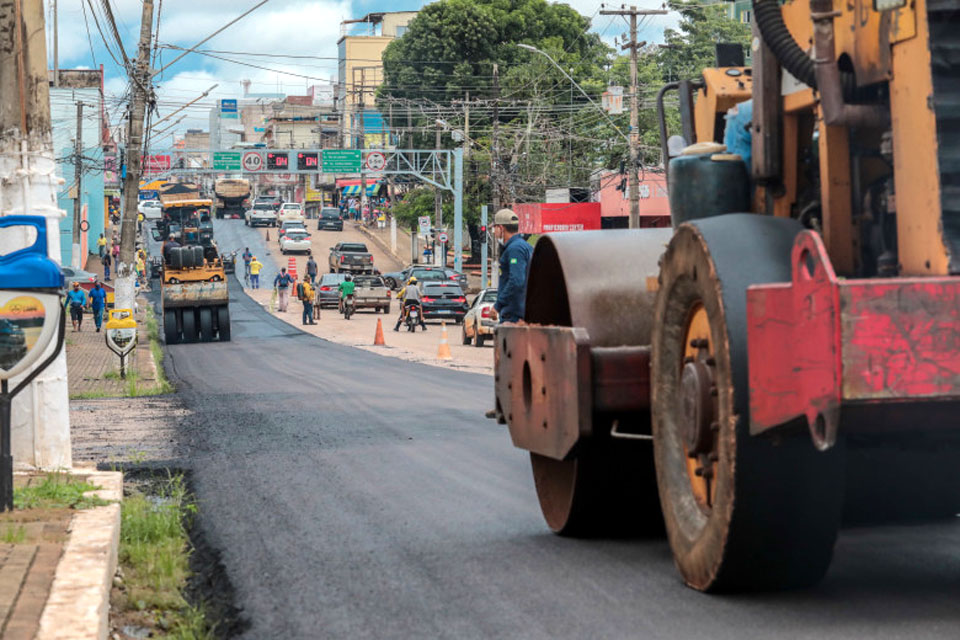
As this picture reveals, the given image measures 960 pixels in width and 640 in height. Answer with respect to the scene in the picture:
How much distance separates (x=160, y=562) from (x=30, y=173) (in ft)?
13.3

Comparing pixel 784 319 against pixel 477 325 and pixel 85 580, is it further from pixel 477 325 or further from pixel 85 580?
pixel 477 325

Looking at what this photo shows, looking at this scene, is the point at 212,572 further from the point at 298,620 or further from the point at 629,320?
the point at 629,320

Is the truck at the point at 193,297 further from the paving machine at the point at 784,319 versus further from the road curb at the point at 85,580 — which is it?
the paving machine at the point at 784,319

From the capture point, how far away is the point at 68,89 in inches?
3361

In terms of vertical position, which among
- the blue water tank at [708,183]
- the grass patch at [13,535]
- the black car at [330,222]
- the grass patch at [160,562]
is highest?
the black car at [330,222]

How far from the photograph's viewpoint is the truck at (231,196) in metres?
115

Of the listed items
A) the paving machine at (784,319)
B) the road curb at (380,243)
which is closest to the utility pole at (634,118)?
the paving machine at (784,319)

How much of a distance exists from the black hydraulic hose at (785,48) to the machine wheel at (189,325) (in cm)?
3601

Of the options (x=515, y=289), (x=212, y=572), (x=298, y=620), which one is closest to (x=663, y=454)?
(x=298, y=620)

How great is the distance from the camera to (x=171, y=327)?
134 feet

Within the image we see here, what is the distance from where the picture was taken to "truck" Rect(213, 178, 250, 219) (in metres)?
115

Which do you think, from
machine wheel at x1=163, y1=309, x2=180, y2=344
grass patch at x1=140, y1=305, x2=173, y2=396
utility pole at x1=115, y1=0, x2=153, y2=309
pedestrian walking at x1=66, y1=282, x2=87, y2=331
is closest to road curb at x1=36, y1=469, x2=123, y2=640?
Result: grass patch at x1=140, y1=305, x2=173, y2=396

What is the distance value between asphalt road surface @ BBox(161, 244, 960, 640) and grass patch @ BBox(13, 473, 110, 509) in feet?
2.36

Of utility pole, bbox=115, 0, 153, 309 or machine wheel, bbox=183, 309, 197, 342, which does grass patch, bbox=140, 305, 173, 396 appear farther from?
utility pole, bbox=115, 0, 153, 309
